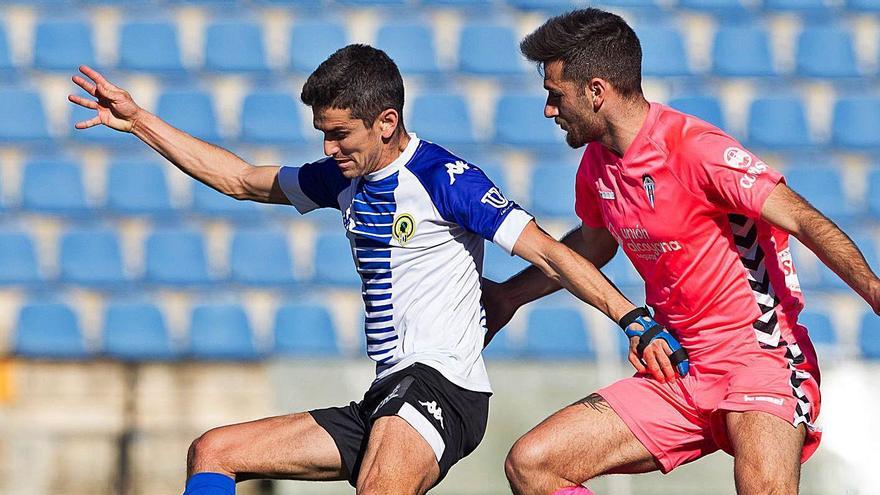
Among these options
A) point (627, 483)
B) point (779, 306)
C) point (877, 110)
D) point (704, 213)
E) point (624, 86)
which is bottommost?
point (627, 483)

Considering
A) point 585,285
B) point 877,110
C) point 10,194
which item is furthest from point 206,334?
point 877,110

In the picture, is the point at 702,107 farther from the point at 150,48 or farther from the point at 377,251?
the point at 377,251

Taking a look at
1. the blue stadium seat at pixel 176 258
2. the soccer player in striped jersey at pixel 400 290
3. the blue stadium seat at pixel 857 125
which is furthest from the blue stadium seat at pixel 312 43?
the soccer player in striped jersey at pixel 400 290

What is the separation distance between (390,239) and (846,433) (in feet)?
11.0

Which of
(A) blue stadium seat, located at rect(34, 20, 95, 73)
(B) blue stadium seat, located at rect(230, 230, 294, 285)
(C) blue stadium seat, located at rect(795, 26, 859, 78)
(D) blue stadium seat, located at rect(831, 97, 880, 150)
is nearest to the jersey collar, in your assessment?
(B) blue stadium seat, located at rect(230, 230, 294, 285)

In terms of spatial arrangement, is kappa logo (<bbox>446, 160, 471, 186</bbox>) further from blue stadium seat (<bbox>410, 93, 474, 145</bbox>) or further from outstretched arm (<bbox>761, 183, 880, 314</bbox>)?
blue stadium seat (<bbox>410, 93, 474, 145</bbox>)

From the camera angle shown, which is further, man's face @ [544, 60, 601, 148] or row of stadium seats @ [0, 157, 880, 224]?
row of stadium seats @ [0, 157, 880, 224]

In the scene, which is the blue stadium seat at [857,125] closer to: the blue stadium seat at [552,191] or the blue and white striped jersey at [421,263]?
the blue stadium seat at [552,191]

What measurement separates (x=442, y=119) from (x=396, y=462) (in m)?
4.52

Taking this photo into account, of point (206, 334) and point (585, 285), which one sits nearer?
point (585, 285)

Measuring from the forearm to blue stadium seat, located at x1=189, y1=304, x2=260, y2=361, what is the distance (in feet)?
9.26

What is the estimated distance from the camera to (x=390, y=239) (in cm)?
429

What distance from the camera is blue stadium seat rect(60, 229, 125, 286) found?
7637 mm

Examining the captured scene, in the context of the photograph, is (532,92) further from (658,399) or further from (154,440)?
(658,399)
